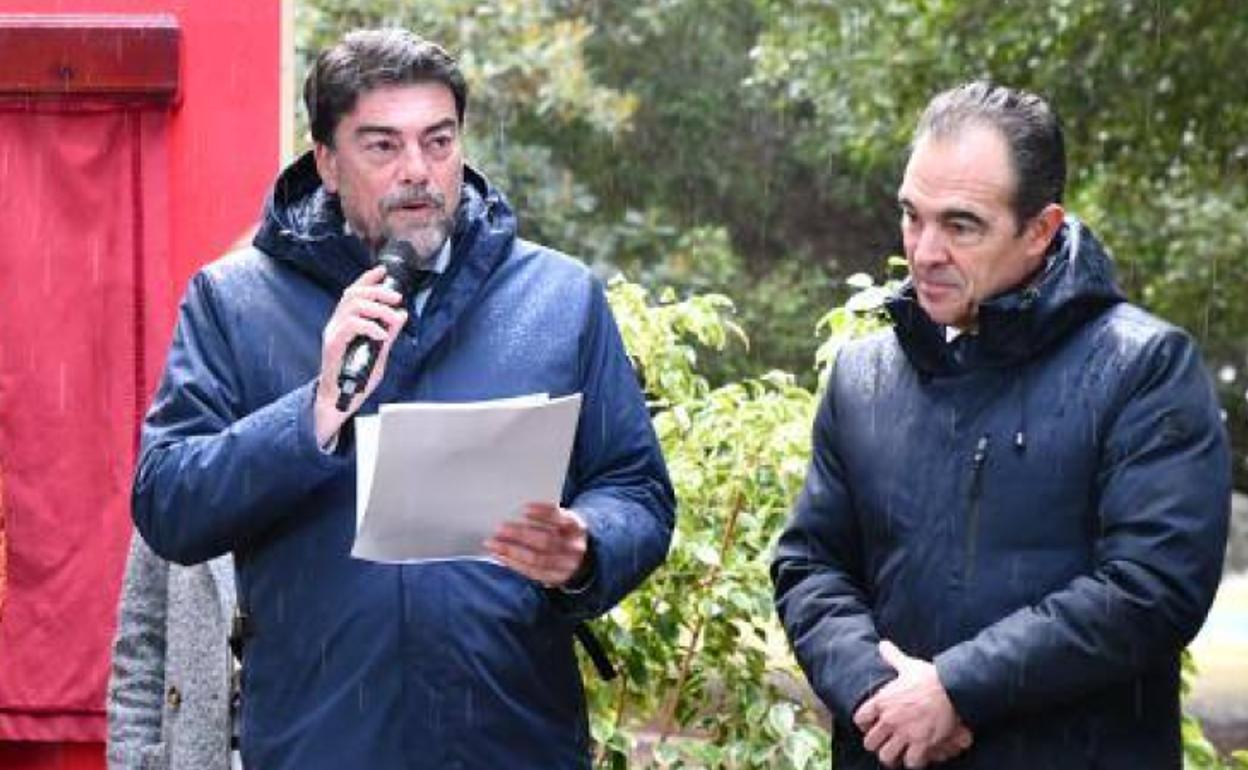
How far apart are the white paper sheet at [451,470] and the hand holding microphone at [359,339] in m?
0.06

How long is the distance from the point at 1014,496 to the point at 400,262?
1004mm

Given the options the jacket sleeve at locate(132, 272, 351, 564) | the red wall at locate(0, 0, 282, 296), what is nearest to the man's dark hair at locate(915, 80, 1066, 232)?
the jacket sleeve at locate(132, 272, 351, 564)

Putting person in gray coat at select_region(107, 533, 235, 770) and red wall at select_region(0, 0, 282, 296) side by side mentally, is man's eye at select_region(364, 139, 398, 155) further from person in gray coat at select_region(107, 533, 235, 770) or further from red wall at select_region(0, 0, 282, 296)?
red wall at select_region(0, 0, 282, 296)

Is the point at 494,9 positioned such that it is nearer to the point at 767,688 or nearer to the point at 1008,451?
the point at 767,688

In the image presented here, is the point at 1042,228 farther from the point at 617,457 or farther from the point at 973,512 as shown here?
the point at 617,457

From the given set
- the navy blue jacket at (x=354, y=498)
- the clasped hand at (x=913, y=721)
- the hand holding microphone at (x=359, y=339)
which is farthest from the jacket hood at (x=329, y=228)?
the clasped hand at (x=913, y=721)

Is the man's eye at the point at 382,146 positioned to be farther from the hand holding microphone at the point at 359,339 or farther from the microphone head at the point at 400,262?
the hand holding microphone at the point at 359,339

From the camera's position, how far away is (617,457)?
166 inches

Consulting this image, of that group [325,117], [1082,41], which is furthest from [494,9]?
[325,117]

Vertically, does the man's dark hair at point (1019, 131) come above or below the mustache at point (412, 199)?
above

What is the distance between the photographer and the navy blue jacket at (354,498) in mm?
A: 3996

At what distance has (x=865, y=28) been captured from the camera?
55.7ft

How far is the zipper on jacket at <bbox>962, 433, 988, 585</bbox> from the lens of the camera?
4.04 m

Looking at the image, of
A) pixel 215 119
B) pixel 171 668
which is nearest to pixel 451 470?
pixel 171 668
